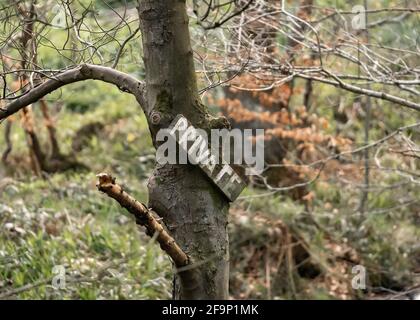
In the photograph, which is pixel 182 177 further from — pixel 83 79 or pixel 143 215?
pixel 83 79

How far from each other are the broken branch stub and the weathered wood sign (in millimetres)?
328

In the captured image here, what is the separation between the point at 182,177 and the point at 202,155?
0.14m

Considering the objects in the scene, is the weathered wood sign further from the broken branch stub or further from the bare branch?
the broken branch stub

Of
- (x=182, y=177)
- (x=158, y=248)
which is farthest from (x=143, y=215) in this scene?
(x=158, y=248)

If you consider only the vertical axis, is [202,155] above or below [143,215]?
above

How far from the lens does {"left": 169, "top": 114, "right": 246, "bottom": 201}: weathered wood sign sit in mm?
3006

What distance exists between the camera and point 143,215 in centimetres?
277

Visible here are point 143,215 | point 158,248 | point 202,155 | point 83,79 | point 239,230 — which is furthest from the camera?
point 239,230

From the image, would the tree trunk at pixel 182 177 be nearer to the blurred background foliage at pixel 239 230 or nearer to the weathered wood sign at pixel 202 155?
the weathered wood sign at pixel 202 155

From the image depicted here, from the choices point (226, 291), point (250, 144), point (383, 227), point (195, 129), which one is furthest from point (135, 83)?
point (383, 227)

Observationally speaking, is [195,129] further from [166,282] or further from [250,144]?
[250,144]

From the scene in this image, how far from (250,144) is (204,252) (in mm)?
4971

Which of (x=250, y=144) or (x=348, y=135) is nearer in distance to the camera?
(x=250, y=144)

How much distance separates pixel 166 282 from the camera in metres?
6.26
